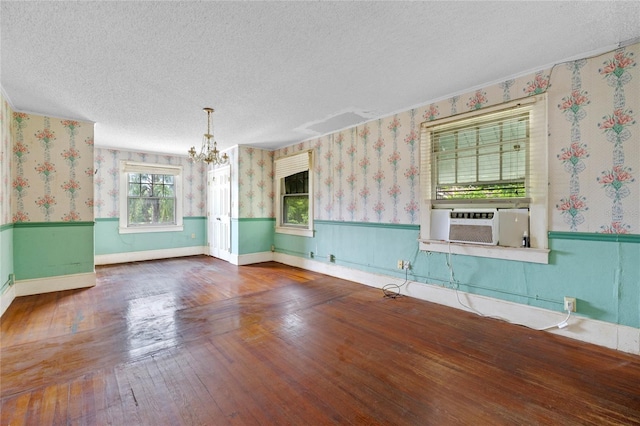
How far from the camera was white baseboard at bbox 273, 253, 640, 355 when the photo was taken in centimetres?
231

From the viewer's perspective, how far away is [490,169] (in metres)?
3.04

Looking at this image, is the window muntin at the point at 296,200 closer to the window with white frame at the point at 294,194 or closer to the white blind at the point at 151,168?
the window with white frame at the point at 294,194

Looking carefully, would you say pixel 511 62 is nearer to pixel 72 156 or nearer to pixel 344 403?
pixel 344 403

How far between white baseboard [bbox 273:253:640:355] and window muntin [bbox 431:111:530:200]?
3.60ft

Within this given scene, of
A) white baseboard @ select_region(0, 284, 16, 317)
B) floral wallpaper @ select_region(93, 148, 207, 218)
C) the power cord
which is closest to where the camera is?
white baseboard @ select_region(0, 284, 16, 317)

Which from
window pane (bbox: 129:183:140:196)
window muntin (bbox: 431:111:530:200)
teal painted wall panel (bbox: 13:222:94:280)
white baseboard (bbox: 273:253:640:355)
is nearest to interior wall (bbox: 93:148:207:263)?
window pane (bbox: 129:183:140:196)

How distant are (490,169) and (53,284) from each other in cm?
575

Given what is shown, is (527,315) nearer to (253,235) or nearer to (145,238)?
(253,235)

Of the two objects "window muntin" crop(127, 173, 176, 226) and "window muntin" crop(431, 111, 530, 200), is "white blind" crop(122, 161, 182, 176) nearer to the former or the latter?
"window muntin" crop(127, 173, 176, 226)

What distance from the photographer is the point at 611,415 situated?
63.2 inches

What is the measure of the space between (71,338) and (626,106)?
5.07m

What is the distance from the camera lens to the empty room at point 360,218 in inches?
72.2

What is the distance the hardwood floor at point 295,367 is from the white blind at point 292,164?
2744mm

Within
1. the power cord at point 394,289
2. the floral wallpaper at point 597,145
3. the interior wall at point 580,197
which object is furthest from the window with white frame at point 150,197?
the floral wallpaper at point 597,145
